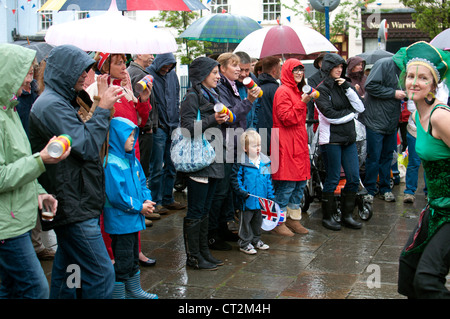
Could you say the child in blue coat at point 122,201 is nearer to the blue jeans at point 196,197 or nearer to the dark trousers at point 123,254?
the dark trousers at point 123,254

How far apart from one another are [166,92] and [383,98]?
3201 millimetres

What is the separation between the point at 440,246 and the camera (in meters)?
3.57

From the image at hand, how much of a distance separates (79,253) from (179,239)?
3.09 m

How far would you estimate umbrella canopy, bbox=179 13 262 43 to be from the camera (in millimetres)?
9227

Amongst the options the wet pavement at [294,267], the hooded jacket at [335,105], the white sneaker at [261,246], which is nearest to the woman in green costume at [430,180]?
the wet pavement at [294,267]

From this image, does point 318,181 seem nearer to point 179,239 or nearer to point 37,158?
point 179,239

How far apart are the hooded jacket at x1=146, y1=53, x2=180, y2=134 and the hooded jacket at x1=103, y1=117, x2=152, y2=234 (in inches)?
130

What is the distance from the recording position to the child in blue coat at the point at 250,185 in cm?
626

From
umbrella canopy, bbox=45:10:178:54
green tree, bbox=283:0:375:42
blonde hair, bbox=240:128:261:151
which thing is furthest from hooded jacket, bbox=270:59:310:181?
green tree, bbox=283:0:375:42

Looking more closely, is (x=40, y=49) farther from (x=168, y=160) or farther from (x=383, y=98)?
(x=383, y=98)

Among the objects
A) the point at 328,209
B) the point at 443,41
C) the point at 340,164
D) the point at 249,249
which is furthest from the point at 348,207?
the point at 443,41

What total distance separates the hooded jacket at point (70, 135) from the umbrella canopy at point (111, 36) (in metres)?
1.10

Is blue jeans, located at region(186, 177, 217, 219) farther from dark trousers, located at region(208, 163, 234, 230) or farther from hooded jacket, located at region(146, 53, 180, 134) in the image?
hooded jacket, located at region(146, 53, 180, 134)
